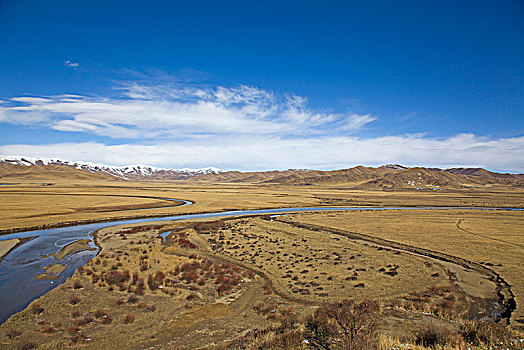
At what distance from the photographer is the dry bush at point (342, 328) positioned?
28.2ft

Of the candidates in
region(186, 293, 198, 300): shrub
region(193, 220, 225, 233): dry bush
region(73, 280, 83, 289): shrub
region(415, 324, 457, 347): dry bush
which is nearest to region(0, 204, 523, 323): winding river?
region(73, 280, 83, 289): shrub

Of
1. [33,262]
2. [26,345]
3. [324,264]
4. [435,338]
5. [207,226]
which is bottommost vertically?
[207,226]

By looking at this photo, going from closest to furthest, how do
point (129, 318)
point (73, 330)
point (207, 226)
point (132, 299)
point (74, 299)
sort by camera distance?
point (73, 330)
point (129, 318)
point (74, 299)
point (132, 299)
point (207, 226)

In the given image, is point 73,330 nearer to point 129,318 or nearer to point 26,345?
point 26,345

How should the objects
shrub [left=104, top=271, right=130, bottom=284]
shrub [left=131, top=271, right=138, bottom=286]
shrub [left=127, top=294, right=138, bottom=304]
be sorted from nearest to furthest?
1. shrub [left=127, top=294, right=138, bottom=304]
2. shrub [left=131, top=271, right=138, bottom=286]
3. shrub [left=104, top=271, right=130, bottom=284]

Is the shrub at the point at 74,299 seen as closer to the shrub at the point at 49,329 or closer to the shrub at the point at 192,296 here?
the shrub at the point at 49,329

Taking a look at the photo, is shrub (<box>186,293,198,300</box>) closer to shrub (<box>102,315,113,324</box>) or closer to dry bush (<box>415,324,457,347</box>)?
shrub (<box>102,315,113,324</box>)

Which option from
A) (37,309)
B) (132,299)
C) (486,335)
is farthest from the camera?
(132,299)

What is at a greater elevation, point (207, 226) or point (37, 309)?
point (37, 309)

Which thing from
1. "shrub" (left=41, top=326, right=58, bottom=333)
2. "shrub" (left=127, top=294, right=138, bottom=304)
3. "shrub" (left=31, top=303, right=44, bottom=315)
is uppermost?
"shrub" (left=41, top=326, right=58, bottom=333)

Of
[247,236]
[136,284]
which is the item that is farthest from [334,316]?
[247,236]

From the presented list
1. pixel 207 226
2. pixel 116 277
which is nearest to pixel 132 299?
pixel 116 277

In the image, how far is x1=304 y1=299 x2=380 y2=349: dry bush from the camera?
8586mm

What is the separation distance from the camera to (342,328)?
389 inches
